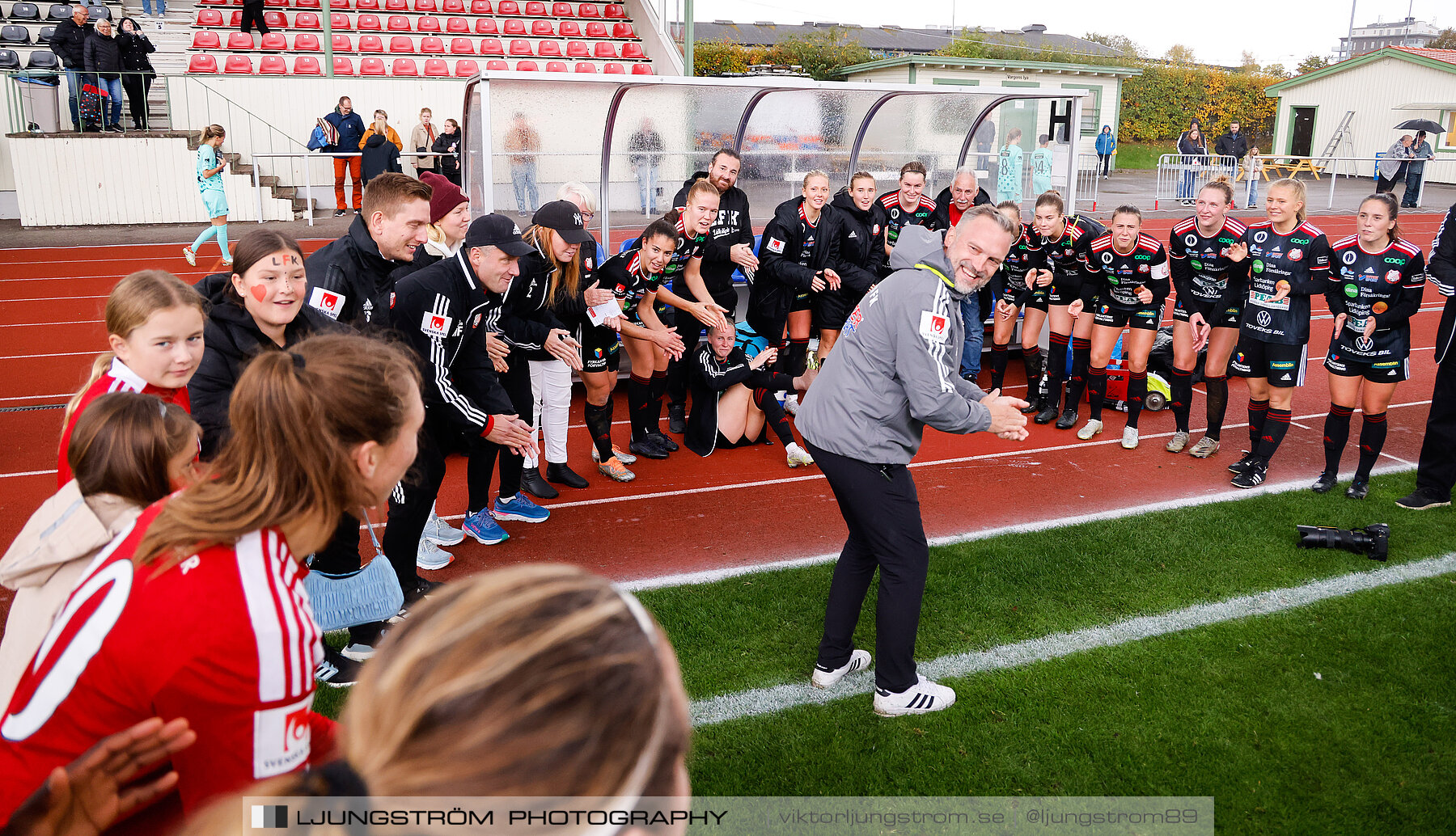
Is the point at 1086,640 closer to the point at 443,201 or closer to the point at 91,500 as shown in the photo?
the point at 91,500

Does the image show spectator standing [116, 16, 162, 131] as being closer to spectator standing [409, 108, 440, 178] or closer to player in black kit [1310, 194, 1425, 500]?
spectator standing [409, 108, 440, 178]

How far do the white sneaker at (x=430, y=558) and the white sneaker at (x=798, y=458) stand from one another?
8.24 ft

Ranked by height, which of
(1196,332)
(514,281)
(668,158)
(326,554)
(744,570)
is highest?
(668,158)

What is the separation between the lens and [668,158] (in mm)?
9367

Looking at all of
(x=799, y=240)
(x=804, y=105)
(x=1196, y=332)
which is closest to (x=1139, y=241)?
(x=1196, y=332)

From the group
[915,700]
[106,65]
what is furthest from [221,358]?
[106,65]

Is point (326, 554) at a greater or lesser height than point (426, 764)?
lesser

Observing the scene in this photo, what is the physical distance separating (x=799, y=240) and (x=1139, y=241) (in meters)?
2.56

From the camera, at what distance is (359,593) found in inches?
149

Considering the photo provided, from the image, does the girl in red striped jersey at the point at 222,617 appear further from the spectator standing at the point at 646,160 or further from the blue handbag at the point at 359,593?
the spectator standing at the point at 646,160

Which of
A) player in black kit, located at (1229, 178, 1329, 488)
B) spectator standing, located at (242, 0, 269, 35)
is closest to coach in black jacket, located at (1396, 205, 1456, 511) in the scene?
player in black kit, located at (1229, 178, 1329, 488)

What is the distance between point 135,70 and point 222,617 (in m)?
19.9

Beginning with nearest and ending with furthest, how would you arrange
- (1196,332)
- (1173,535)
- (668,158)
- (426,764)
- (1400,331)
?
(426,764) → (1173,535) → (1400,331) → (1196,332) → (668,158)

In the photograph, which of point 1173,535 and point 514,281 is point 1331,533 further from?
point 514,281
